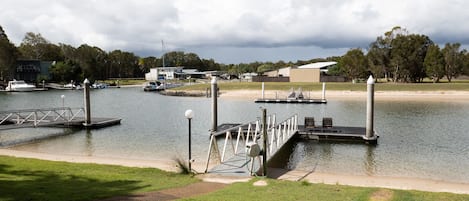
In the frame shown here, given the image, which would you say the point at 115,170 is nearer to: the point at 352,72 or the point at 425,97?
the point at 425,97

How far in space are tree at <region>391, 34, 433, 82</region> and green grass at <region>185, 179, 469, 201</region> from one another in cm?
8451

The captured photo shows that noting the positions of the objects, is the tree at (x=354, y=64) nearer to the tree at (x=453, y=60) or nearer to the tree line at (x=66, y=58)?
the tree at (x=453, y=60)

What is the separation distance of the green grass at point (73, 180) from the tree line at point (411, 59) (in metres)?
85.1

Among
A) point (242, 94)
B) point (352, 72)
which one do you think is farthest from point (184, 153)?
point (352, 72)

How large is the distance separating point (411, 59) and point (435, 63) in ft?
16.5

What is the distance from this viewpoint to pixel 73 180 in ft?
38.0

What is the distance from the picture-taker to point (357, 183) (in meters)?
13.8

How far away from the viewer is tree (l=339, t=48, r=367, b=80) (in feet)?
319

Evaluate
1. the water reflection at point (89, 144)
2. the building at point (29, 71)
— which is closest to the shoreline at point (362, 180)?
the water reflection at point (89, 144)

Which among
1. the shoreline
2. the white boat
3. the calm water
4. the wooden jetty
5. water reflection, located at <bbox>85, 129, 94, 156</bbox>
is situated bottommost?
water reflection, located at <bbox>85, 129, 94, 156</bbox>

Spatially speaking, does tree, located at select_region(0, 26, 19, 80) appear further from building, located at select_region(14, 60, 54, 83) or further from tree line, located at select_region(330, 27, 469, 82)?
tree line, located at select_region(330, 27, 469, 82)

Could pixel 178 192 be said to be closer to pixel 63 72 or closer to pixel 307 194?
pixel 307 194

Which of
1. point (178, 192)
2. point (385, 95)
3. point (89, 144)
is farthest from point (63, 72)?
point (178, 192)

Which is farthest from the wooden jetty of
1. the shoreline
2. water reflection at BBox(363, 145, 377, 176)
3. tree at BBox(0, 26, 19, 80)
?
tree at BBox(0, 26, 19, 80)
